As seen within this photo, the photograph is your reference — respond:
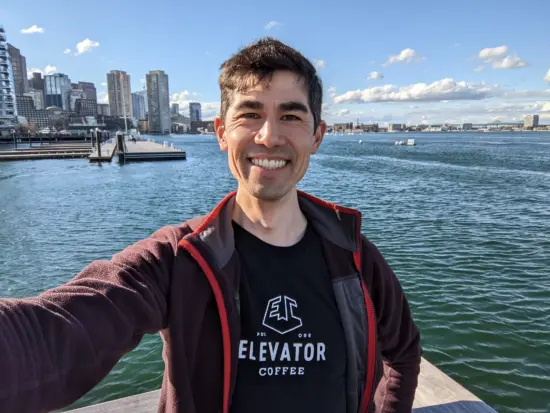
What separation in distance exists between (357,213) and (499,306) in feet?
29.4

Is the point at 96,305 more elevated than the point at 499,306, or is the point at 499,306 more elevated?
the point at 96,305

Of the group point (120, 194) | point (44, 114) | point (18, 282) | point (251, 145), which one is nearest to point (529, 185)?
point (120, 194)

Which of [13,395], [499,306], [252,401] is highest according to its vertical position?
[13,395]

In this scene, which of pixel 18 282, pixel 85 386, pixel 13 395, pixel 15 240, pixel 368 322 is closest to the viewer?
pixel 13 395

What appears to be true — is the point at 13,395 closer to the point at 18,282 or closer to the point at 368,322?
the point at 368,322

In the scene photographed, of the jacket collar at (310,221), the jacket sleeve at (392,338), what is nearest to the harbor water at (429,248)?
the jacket sleeve at (392,338)

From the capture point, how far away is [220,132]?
2039 mm

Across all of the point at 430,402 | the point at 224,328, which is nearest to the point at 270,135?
the point at 224,328

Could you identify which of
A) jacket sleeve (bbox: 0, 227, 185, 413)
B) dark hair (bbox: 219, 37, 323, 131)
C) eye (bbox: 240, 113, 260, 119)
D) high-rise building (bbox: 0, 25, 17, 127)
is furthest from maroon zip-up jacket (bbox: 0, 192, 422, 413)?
high-rise building (bbox: 0, 25, 17, 127)

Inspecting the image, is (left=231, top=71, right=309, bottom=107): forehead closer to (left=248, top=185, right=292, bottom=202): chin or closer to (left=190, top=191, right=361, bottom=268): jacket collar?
(left=248, top=185, right=292, bottom=202): chin

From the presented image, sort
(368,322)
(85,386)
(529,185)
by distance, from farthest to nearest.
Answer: (529,185)
(368,322)
(85,386)

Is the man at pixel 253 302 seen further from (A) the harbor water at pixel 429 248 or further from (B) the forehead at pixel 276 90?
(A) the harbor water at pixel 429 248

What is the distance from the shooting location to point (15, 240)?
15.1 m

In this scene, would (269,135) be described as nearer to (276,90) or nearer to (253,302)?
(276,90)
